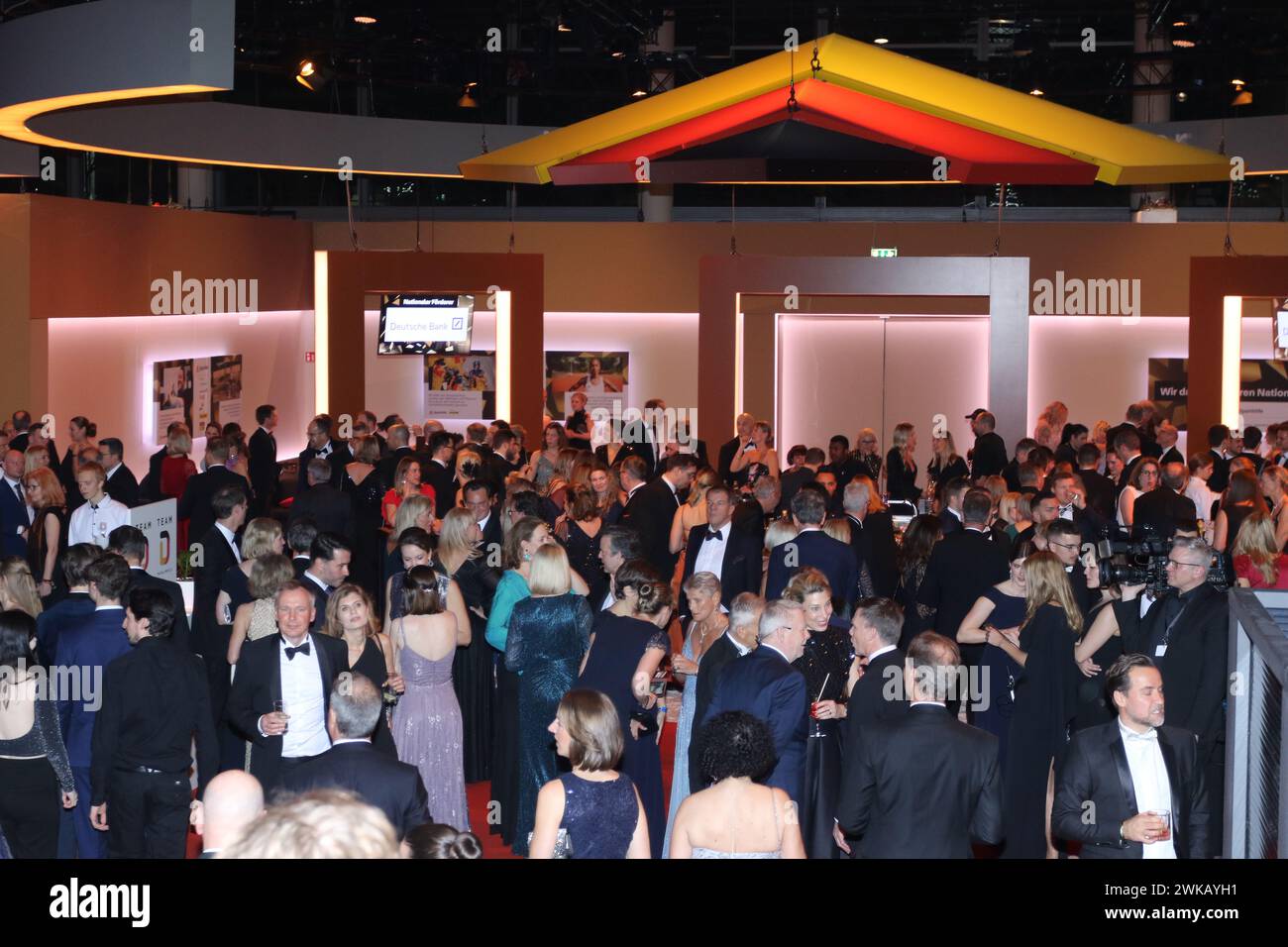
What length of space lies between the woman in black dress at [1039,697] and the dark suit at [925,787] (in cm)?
173

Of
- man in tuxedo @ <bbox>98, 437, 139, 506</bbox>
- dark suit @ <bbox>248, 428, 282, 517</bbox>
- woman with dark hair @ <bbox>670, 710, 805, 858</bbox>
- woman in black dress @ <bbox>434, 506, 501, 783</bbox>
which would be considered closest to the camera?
woman with dark hair @ <bbox>670, 710, 805, 858</bbox>

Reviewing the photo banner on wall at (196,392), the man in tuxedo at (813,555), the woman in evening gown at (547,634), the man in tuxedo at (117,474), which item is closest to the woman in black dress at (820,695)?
the woman in evening gown at (547,634)

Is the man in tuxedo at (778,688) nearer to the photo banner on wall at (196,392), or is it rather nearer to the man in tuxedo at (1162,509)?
the man in tuxedo at (1162,509)

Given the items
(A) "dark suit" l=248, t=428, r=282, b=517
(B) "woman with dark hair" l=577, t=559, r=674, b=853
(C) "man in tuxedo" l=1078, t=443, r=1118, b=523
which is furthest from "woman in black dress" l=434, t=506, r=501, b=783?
(A) "dark suit" l=248, t=428, r=282, b=517

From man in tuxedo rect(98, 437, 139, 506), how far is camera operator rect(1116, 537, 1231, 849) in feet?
21.1

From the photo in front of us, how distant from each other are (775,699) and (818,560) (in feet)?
7.69

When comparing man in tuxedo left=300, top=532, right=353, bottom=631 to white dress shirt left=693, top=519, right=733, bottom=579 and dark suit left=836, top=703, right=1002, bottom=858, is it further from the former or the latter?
dark suit left=836, top=703, right=1002, bottom=858

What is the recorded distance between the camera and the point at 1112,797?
4211mm

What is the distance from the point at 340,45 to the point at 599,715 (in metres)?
11.4

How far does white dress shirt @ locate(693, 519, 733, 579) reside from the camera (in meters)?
7.99

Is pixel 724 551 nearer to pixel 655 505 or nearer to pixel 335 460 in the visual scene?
pixel 655 505

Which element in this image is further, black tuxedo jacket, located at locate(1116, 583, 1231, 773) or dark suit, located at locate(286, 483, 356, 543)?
dark suit, located at locate(286, 483, 356, 543)

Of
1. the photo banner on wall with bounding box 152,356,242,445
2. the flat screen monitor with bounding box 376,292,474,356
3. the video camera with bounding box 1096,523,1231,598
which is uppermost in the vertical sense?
the flat screen monitor with bounding box 376,292,474,356
